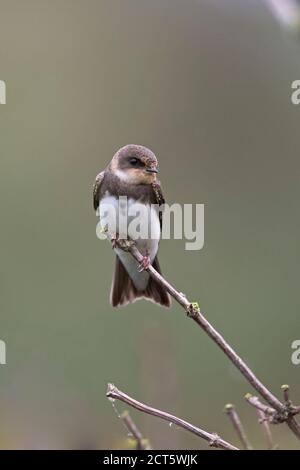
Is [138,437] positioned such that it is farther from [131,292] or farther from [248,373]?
[131,292]

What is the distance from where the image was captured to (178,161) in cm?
892

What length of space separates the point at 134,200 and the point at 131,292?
576mm

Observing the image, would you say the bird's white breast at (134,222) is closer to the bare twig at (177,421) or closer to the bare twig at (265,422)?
the bare twig at (265,422)

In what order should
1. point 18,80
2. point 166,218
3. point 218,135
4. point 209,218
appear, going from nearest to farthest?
point 166,218 → point 209,218 → point 218,135 → point 18,80

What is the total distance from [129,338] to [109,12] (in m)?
5.59

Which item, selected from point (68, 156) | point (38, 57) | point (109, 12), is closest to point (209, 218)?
point (68, 156)

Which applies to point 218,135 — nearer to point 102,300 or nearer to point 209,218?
point 209,218

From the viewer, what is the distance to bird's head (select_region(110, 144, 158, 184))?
16.5ft

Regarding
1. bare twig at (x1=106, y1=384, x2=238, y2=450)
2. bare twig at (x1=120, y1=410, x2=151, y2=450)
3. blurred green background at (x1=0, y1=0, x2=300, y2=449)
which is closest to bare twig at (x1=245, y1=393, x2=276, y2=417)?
bare twig at (x1=106, y1=384, x2=238, y2=450)

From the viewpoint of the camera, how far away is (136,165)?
507 centimetres

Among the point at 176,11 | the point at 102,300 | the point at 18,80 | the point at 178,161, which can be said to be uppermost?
the point at 176,11

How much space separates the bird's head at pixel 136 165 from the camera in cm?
502

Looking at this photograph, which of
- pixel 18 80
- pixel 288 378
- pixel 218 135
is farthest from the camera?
pixel 18 80

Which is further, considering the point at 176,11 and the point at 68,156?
the point at 176,11
